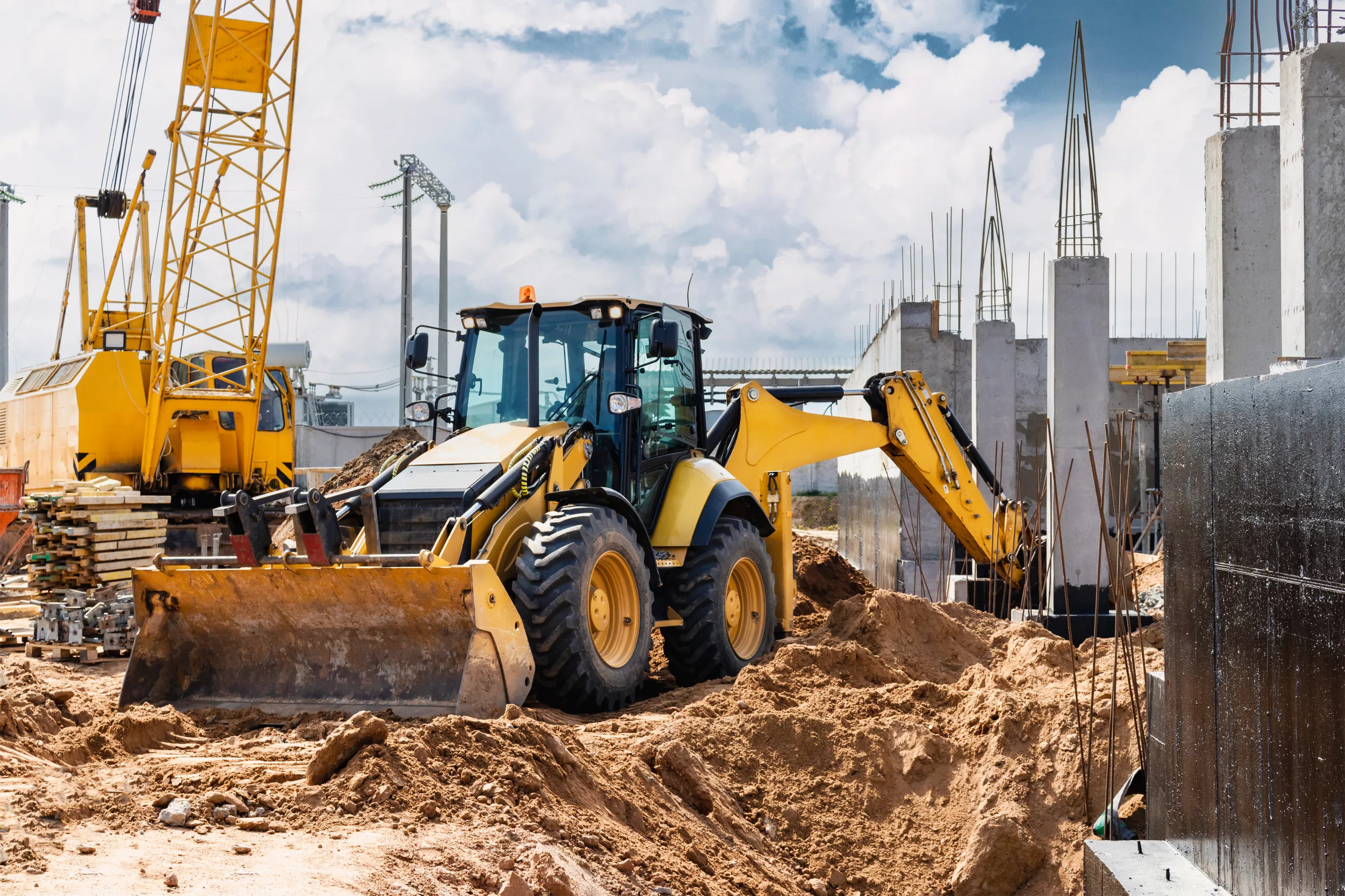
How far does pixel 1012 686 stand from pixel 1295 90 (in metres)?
3.46

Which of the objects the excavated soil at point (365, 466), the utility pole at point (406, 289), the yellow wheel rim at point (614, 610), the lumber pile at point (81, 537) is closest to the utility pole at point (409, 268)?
the utility pole at point (406, 289)

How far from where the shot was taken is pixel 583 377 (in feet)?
26.3

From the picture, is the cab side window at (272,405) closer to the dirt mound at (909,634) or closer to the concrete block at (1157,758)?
the dirt mound at (909,634)

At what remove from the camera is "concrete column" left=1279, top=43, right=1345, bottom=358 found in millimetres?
5285

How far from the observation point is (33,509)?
1316 centimetres

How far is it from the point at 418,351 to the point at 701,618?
106 inches

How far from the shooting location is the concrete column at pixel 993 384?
43.5 ft

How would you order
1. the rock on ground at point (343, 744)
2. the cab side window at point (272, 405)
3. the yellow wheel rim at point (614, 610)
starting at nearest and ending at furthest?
1. the rock on ground at point (343, 744)
2. the yellow wheel rim at point (614, 610)
3. the cab side window at point (272, 405)

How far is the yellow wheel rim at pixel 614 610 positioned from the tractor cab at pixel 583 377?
0.80 meters

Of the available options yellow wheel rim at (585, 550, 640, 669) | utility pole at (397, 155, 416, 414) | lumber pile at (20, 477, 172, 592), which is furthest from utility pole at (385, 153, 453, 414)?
yellow wheel rim at (585, 550, 640, 669)

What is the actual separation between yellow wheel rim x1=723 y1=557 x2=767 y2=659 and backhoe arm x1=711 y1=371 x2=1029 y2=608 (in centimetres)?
103

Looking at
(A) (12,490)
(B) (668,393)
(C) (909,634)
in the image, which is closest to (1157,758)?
(C) (909,634)

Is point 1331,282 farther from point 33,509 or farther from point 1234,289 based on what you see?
point 33,509

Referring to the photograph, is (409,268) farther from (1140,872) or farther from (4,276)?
(1140,872)
